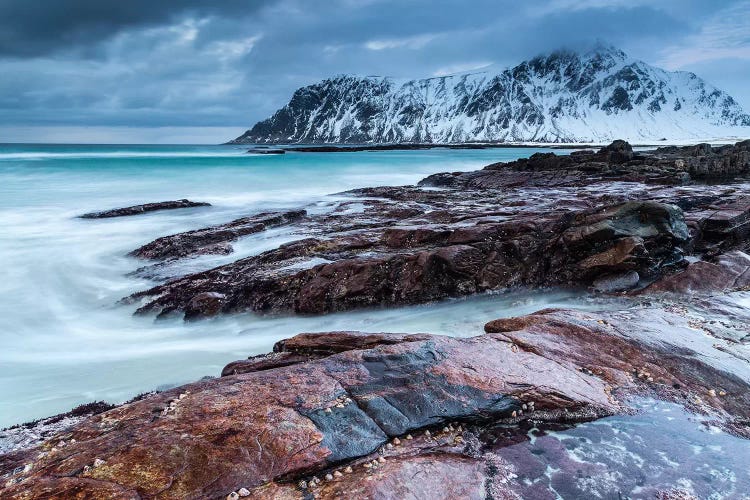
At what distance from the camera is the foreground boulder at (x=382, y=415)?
3809mm

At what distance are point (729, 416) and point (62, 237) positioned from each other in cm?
2291

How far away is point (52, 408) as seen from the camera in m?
7.63

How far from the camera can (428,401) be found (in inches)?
197

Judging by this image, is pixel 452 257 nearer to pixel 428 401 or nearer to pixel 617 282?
pixel 617 282

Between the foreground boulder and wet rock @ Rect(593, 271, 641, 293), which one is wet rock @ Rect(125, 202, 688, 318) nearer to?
wet rock @ Rect(593, 271, 641, 293)

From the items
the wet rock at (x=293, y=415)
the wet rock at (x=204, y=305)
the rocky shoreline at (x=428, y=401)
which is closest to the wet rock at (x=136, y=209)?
the rocky shoreline at (x=428, y=401)

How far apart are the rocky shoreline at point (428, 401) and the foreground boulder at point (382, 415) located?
0.02 metres

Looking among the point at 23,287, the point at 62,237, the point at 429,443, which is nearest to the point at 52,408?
the point at 429,443

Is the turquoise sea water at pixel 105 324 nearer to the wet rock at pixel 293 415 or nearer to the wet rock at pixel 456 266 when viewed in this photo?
the wet rock at pixel 456 266

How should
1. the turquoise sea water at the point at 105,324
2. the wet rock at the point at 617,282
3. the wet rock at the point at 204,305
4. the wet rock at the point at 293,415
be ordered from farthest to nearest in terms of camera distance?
the wet rock at the point at 617,282 < the wet rock at the point at 204,305 < the turquoise sea water at the point at 105,324 < the wet rock at the point at 293,415

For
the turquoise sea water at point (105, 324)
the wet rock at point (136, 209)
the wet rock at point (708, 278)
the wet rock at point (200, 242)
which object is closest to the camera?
the turquoise sea water at point (105, 324)

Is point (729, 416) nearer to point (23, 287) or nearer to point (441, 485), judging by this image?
point (441, 485)

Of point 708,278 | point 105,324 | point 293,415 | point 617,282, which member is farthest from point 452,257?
point 105,324

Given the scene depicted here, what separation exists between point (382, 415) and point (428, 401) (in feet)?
1.92
